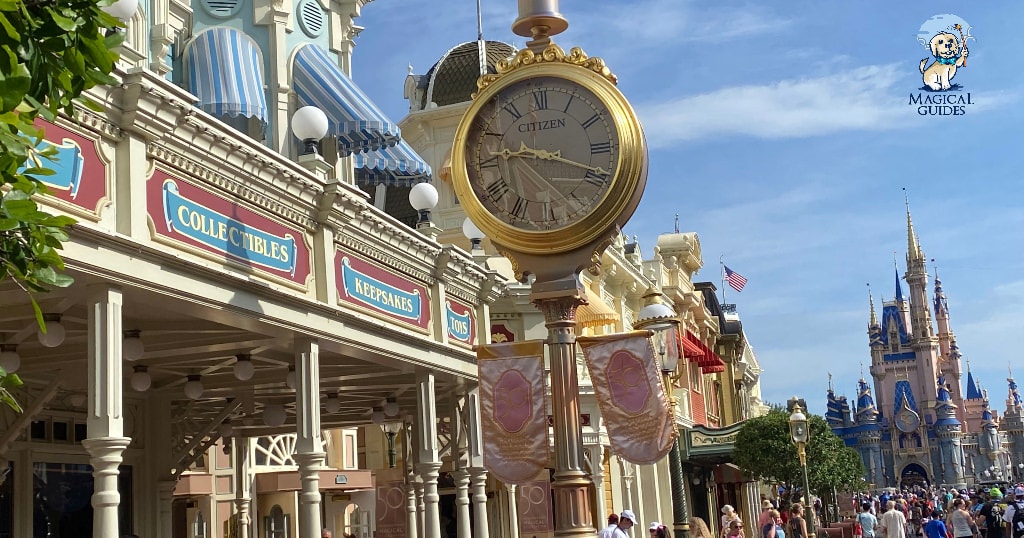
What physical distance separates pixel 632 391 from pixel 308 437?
13.2ft

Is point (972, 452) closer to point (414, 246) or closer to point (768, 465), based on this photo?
point (768, 465)

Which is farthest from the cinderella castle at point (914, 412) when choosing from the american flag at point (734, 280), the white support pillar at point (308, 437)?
the white support pillar at point (308, 437)

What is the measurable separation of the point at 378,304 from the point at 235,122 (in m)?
3.28

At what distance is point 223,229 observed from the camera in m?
11.2

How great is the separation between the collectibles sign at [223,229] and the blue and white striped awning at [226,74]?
3.02m

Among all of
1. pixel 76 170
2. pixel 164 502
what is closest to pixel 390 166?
pixel 164 502

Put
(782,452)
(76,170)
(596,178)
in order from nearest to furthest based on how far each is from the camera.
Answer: (76,170), (596,178), (782,452)

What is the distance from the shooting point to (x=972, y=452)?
192250 millimetres

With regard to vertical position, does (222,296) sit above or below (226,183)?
below

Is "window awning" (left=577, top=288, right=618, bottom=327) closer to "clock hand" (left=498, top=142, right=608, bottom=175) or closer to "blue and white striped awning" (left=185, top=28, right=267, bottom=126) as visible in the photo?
"blue and white striped awning" (left=185, top=28, right=267, bottom=126)

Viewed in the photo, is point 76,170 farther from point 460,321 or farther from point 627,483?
point 627,483

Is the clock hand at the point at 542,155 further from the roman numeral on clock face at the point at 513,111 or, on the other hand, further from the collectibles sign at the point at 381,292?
the collectibles sign at the point at 381,292

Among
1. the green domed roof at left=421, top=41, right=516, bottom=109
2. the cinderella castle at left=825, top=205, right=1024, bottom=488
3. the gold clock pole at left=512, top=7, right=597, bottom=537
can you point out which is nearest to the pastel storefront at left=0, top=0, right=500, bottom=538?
the gold clock pole at left=512, top=7, right=597, bottom=537

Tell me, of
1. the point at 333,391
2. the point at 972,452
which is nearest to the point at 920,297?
the point at 972,452
